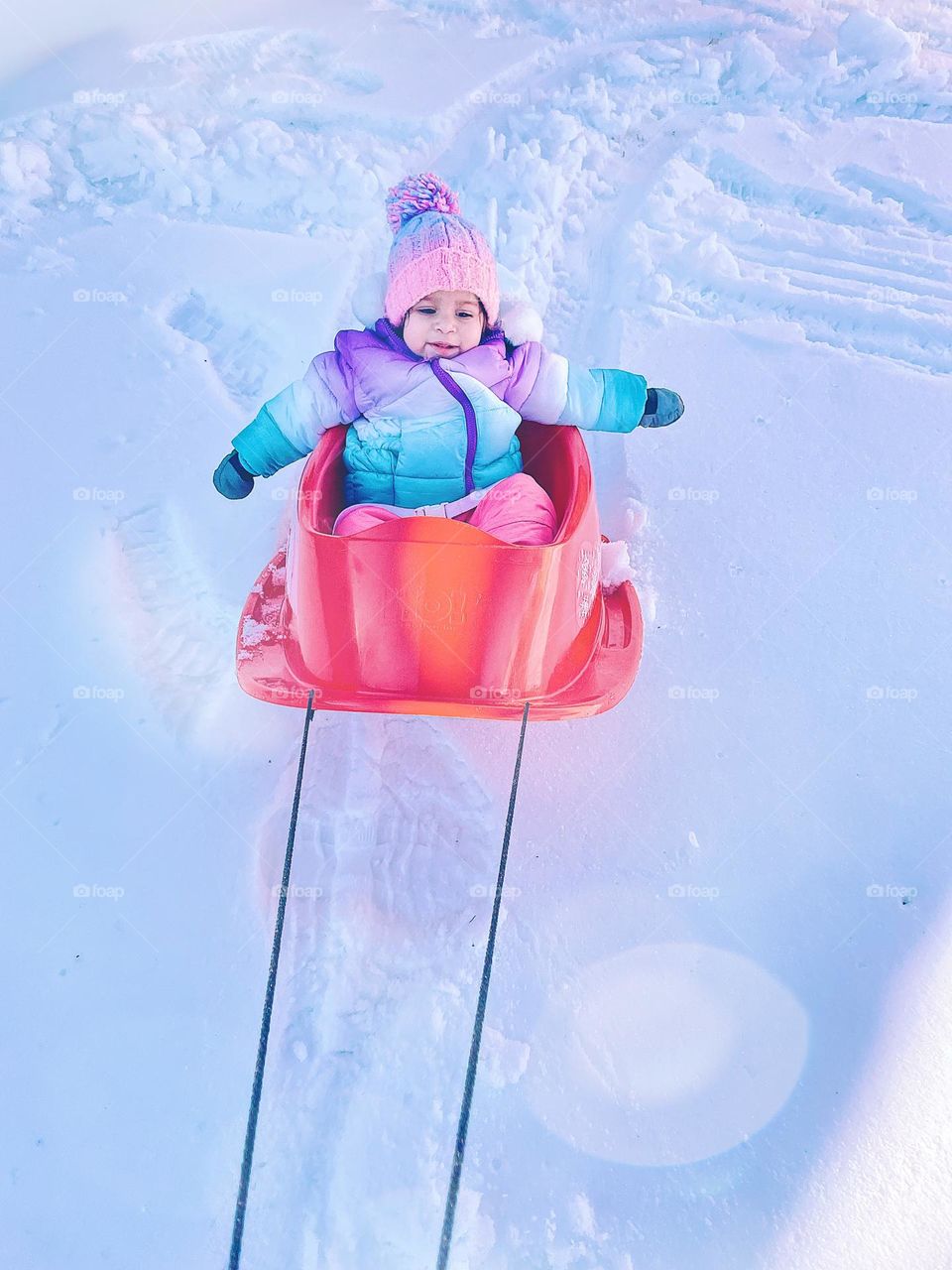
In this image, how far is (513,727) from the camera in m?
2.53

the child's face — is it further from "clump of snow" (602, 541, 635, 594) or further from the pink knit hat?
"clump of snow" (602, 541, 635, 594)

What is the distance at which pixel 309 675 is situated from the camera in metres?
2.21

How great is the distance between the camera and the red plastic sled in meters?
1.99

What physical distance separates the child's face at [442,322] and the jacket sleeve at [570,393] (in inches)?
6.4

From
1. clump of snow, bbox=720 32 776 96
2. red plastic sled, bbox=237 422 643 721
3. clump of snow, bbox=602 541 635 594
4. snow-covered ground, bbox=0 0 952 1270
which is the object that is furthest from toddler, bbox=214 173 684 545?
clump of snow, bbox=720 32 776 96

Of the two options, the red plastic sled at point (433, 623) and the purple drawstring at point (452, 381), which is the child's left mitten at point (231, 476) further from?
the purple drawstring at point (452, 381)

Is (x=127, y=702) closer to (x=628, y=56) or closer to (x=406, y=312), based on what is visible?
(x=406, y=312)

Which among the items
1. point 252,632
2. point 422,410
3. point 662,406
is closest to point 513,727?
point 252,632

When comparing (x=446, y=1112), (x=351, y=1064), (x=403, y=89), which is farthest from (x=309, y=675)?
(x=403, y=89)

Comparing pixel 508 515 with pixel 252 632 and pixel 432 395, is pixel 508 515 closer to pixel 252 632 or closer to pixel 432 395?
pixel 432 395

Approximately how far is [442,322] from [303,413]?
0.45 m

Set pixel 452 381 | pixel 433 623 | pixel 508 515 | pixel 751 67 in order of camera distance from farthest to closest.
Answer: pixel 751 67 → pixel 452 381 → pixel 508 515 → pixel 433 623

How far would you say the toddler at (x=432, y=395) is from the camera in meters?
2.45

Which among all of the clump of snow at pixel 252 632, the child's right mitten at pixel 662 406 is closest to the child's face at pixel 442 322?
the child's right mitten at pixel 662 406
